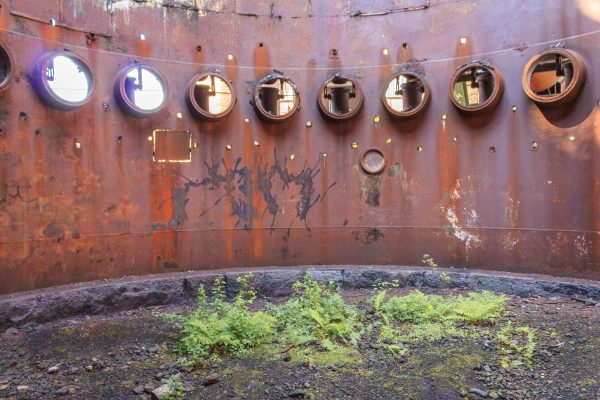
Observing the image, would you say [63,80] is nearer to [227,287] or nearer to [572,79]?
[227,287]

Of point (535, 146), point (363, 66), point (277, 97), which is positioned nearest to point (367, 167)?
point (363, 66)

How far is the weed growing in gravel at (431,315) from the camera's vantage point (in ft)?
16.0

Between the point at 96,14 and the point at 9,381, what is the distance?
15.7ft

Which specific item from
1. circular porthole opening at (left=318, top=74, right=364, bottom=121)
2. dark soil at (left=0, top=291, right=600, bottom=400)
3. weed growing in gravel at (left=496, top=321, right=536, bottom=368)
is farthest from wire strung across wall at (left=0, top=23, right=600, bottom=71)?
weed growing in gravel at (left=496, top=321, right=536, bottom=368)

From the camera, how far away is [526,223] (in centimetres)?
646

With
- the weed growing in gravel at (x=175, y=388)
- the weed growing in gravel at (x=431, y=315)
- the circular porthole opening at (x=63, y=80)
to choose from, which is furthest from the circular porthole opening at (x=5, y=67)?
the weed growing in gravel at (x=431, y=315)

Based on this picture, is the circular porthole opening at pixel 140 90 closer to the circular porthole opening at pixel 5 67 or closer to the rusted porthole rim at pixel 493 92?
the circular porthole opening at pixel 5 67

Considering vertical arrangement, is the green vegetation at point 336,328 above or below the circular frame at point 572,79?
below

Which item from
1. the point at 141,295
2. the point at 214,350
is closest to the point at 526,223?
the point at 214,350

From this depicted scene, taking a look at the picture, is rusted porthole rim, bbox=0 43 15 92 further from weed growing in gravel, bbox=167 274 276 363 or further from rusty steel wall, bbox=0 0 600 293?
weed growing in gravel, bbox=167 274 276 363

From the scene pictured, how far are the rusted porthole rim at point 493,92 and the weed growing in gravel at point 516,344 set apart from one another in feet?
10.5

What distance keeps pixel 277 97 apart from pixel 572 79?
13.8 feet

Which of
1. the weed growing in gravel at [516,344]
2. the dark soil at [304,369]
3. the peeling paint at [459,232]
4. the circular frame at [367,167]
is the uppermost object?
the circular frame at [367,167]

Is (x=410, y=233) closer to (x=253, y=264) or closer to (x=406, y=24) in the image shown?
(x=253, y=264)
